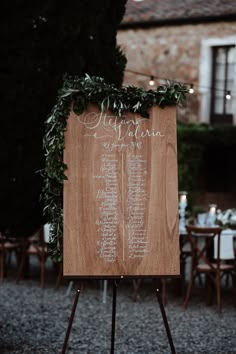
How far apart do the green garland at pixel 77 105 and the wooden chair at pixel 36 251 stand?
14.0ft

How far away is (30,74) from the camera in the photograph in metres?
5.12

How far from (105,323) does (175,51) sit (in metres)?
11.8

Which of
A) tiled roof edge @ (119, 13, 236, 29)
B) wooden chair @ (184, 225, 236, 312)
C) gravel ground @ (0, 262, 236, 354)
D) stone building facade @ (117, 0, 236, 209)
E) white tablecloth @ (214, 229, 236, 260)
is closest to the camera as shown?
gravel ground @ (0, 262, 236, 354)

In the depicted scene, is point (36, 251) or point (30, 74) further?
point (36, 251)

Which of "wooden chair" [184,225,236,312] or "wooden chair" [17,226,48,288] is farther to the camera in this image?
"wooden chair" [17,226,48,288]

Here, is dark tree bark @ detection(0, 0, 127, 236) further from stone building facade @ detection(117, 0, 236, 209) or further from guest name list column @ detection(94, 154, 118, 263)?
stone building facade @ detection(117, 0, 236, 209)

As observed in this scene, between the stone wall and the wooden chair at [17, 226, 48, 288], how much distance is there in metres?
8.77

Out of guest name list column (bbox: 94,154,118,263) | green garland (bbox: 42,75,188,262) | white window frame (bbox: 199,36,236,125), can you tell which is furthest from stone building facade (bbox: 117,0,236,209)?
guest name list column (bbox: 94,154,118,263)

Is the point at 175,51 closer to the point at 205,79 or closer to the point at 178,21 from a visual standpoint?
the point at 178,21

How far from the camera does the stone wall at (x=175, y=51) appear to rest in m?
16.9

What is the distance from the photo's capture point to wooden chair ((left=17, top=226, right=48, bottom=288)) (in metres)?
8.56

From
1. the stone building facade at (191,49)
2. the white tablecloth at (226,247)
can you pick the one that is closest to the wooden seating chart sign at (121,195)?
the white tablecloth at (226,247)

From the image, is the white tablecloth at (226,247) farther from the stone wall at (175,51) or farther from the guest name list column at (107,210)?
the stone wall at (175,51)

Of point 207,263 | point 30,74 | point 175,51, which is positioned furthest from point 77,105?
point 175,51
